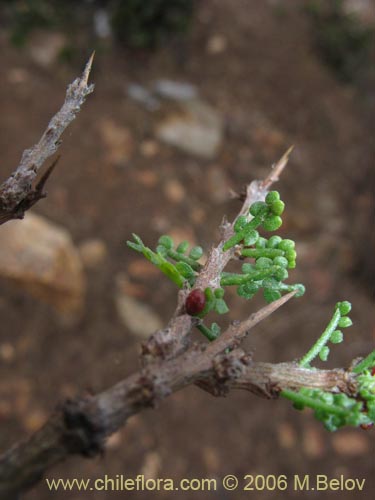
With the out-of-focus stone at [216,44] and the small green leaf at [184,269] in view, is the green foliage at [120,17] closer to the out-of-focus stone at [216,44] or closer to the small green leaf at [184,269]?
the out-of-focus stone at [216,44]

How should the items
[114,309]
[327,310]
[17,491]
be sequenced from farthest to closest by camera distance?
[327,310], [114,309], [17,491]

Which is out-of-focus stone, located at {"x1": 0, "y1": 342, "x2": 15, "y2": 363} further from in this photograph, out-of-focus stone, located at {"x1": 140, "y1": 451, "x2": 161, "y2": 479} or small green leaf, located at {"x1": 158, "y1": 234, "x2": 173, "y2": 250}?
small green leaf, located at {"x1": 158, "y1": 234, "x2": 173, "y2": 250}

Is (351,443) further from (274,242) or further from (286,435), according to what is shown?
(274,242)

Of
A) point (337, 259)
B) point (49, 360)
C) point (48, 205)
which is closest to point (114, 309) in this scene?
point (49, 360)

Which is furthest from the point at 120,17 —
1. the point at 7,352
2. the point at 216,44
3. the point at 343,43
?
the point at 7,352

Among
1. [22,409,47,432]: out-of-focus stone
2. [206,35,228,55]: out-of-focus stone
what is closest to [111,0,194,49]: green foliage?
[206,35,228,55]: out-of-focus stone

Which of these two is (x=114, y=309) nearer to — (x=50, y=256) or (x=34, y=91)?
(x=50, y=256)
